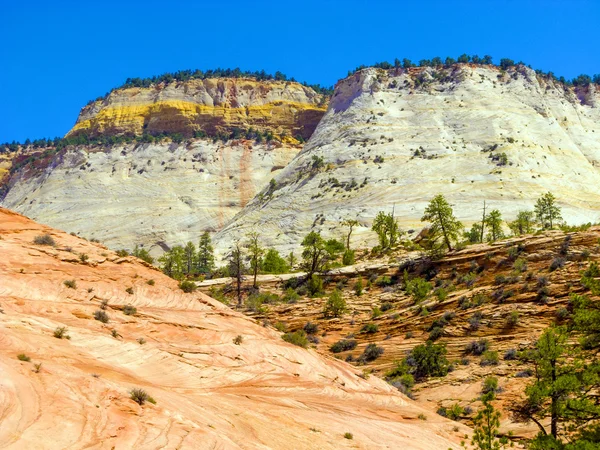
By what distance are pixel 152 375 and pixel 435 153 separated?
93437 mm

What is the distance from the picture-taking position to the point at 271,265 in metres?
73.3

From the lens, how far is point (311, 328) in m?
49.9

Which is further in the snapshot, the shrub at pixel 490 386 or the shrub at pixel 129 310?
the shrub at pixel 490 386

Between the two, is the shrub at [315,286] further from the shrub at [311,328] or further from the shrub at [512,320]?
the shrub at [512,320]

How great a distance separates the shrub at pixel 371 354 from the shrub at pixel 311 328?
288 inches

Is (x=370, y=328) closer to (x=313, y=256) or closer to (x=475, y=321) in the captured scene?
(x=475, y=321)

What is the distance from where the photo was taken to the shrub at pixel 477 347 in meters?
39.2

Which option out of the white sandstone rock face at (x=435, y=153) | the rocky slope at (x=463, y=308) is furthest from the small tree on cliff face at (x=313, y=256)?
the white sandstone rock face at (x=435, y=153)

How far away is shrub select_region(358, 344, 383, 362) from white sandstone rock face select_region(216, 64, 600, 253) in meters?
42.5

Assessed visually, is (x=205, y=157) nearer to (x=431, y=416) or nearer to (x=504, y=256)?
(x=504, y=256)

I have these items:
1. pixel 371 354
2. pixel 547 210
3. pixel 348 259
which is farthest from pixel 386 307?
pixel 547 210

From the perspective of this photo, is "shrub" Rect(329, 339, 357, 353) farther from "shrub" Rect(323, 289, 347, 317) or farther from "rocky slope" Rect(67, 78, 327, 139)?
"rocky slope" Rect(67, 78, 327, 139)

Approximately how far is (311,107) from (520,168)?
265 feet

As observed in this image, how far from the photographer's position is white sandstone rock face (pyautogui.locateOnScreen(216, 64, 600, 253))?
311ft
